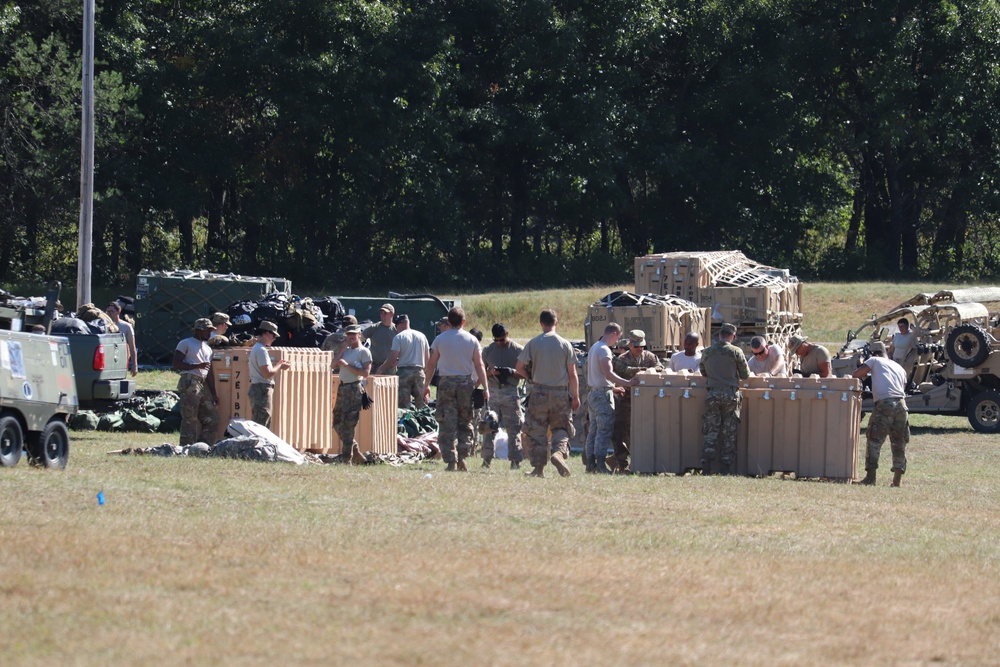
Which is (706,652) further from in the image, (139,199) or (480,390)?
(139,199)

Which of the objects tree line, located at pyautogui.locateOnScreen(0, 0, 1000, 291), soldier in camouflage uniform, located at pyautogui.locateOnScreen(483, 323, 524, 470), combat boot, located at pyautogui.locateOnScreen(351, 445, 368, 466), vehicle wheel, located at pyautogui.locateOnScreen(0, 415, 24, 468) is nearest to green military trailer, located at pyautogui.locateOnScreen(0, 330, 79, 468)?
vehicle wheel, located at pyautogui.locateOnScreen(0, 415, 24, 468)

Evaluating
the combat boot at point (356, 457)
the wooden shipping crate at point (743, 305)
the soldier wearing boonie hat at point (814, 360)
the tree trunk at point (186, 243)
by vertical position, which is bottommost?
the combat boot at point (356, 457)

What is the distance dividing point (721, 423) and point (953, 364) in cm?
884

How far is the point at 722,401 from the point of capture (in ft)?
48.3

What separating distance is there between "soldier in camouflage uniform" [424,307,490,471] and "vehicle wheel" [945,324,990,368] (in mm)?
11133

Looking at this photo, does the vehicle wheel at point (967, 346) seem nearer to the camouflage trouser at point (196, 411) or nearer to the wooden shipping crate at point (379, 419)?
the wooden shipping crate at point (379, 419)

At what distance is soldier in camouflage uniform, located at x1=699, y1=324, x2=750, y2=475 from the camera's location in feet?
48.3

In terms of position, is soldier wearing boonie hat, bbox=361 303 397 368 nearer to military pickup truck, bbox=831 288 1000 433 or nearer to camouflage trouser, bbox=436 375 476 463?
camouflage trouser, bbox=436 375 476 463

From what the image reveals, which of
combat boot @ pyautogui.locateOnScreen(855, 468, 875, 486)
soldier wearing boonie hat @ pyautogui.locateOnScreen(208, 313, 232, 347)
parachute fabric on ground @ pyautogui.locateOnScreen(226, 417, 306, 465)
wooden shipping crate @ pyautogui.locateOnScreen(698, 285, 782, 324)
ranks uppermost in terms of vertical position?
wooden shipping crate @ pyautogui.locateOnScreen(698, 285, 782, 324)

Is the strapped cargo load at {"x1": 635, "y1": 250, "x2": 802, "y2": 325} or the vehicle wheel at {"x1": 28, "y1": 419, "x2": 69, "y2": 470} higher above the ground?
the strapped cargo load at {"x1": 635, "y1": 250, "x2": 802, "y2": 325}

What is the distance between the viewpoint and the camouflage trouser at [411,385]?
1834 centimetres

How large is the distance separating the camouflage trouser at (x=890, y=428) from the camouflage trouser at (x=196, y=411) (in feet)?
24.8

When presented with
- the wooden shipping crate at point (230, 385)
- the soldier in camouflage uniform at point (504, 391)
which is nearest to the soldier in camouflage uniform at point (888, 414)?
the soldier in camouflage uniform at point (504, 391)

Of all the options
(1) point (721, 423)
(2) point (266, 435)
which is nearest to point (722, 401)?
(1) point (721, 423)
